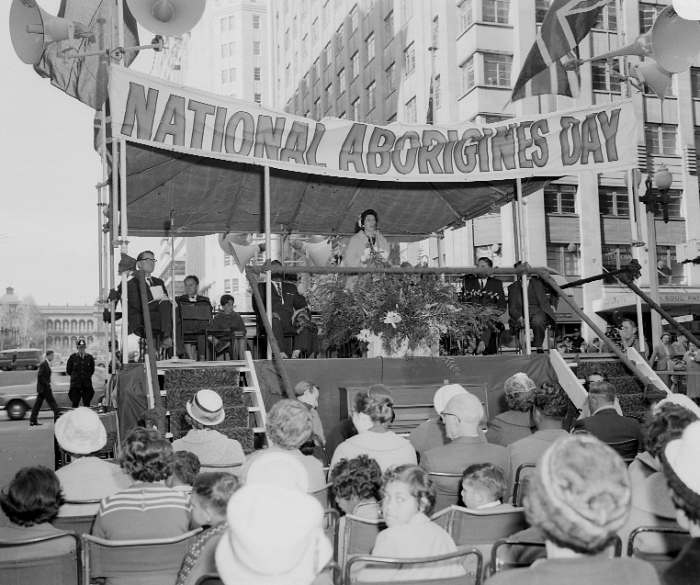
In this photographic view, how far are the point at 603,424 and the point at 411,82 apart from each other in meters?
38.5

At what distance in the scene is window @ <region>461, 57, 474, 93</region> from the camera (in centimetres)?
3909

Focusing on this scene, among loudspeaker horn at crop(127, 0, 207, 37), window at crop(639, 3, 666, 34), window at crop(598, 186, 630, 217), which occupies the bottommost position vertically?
loudspeaker horn at crop(127, 0, 207, 37)

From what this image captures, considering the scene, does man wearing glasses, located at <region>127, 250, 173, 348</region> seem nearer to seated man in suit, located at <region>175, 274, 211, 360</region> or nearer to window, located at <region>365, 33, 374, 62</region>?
seated man in suit, located at <region>175, 274, 211, 360</region>

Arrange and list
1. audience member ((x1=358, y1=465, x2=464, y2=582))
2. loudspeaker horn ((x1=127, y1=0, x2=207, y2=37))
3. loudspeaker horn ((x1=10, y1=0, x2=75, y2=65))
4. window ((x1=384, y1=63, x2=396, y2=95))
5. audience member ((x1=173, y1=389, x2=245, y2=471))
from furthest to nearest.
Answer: window ((x1=384, y1=63, x2=396, y2=95)) → loudspeaker horn ((x1=10, y1=0, x2=75, y2=65)) → loudspeaker horn ((x1=127, y1=0, x2=207, y2=37)) → audience member ((x1=173, y1=389, x2=245, y2=471)) → audience member ((x1=358, y1=465, x2=464, y2=582))

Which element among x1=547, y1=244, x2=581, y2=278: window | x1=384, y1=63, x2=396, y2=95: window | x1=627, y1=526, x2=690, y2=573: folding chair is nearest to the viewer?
x1=627, y1=526, x2=690, y2=573: folding chair

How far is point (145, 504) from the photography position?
4.41 m

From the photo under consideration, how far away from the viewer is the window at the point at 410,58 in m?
43.2

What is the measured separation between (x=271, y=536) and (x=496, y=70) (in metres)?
38.4

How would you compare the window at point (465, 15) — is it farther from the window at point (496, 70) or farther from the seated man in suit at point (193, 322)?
the seated man in suit at point (193, 322)

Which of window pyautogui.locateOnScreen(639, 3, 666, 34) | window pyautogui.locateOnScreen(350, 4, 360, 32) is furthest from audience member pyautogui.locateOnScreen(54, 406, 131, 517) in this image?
window pyautogui.locateOnScreen(350, 4, 360, 32)

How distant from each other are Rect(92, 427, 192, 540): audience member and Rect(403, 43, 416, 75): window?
40600 mm

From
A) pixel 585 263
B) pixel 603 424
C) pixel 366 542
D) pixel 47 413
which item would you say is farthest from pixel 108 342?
pixel 585 263

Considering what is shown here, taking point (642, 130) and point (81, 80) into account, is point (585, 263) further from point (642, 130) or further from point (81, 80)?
point (81, 80)

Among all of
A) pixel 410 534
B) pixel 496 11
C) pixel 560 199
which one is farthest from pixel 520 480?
pixel 496 11
